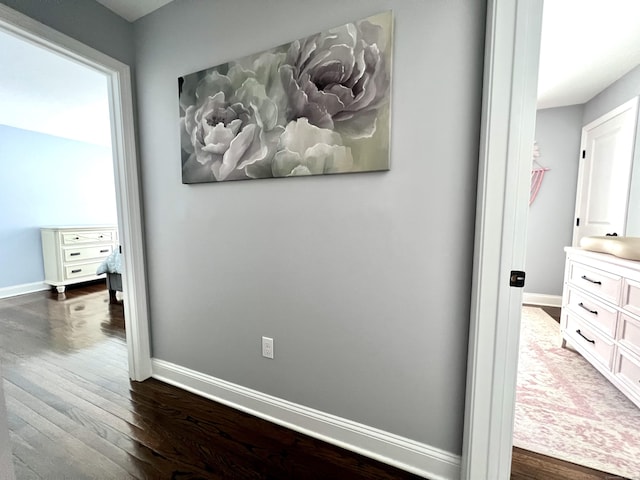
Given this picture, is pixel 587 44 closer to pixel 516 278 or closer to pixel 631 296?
pixel 631 296

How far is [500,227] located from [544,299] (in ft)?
11.7

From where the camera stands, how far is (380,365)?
51.1 inches

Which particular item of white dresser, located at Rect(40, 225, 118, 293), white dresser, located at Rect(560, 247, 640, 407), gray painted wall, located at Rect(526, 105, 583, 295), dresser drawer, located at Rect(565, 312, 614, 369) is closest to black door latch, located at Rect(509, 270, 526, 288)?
white dresser, located at Rect(560, 247, 640, 407)

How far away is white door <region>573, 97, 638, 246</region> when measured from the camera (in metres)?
2.56

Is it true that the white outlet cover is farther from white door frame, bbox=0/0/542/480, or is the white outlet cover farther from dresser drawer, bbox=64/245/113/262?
dresser drawer, bbox=64/245/113/262

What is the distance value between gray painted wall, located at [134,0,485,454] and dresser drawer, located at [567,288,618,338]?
4.63 ft

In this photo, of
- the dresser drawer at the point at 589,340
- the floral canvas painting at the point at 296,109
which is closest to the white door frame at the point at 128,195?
the floral canvas painting at the point at 296,109

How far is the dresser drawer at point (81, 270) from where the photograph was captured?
423 cm

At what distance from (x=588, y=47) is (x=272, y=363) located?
3282 mm

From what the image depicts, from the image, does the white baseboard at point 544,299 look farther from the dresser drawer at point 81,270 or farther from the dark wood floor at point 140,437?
the dresser drawer at point 81,270

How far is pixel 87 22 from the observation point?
1608 millimetres

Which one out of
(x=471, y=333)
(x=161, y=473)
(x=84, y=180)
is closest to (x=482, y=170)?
(x=471, y=333)

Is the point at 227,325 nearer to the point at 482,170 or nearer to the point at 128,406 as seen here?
the point at 128,406

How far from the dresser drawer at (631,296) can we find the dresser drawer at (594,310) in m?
0.12
